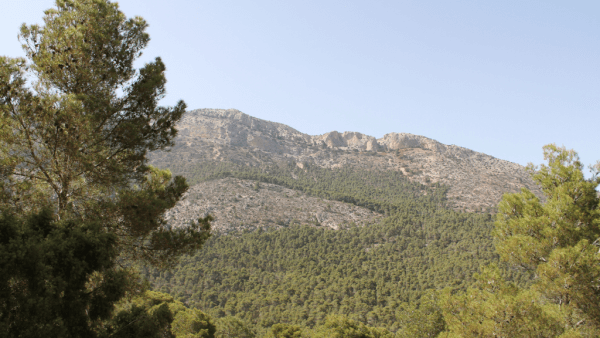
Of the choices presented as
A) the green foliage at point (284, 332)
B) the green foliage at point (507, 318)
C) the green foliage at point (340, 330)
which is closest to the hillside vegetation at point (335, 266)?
the green foliage at point (284, 332)

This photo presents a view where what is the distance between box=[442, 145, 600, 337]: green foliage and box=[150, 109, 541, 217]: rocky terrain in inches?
3546

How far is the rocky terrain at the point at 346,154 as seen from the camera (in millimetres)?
104062

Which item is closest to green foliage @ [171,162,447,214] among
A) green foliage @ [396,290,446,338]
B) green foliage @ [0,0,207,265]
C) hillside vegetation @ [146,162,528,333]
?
hillside vegetation @ [146,162,528,333]

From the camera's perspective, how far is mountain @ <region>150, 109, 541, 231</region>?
8219 centimetres

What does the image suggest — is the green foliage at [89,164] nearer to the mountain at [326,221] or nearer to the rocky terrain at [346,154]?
the mountain at [326,221]

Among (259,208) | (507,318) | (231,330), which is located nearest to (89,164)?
(507,318)

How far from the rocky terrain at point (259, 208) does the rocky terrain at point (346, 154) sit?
89.2 feet

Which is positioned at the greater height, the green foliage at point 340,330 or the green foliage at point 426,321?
the green foliage at point 426,321

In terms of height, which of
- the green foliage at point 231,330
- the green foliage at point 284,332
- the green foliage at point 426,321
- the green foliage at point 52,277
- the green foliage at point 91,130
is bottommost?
the green foliage at point 231,330

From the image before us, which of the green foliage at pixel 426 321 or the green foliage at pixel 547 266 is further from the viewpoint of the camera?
the green foliage at pixel 426 321

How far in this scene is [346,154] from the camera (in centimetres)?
14000

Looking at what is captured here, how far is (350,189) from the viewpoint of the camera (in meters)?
112

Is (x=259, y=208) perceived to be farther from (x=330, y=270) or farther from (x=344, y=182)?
(x=344, y=182)

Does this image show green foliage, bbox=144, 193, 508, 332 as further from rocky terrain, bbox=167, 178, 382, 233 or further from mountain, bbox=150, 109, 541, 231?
mountain, bbox=150, 109, 541, 231
